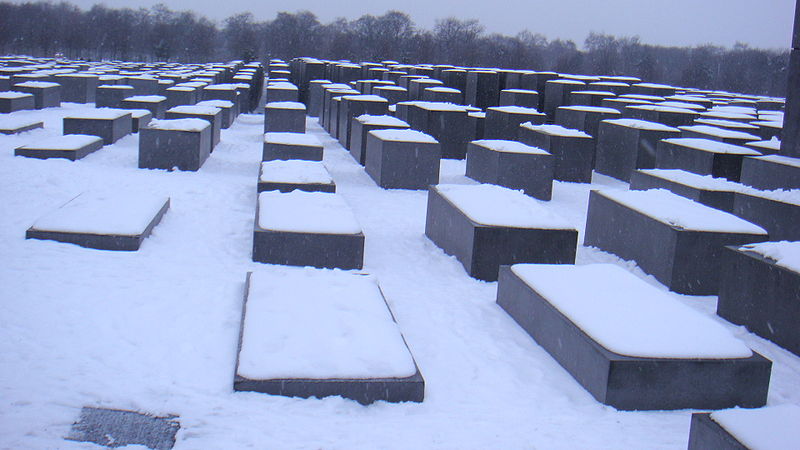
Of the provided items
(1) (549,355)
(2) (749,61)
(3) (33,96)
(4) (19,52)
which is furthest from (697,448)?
(4) (19,52)

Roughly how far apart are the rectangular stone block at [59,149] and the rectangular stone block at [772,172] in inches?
438

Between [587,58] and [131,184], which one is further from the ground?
[587,58]

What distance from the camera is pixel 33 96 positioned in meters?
23.4

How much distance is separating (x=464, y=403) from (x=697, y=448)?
5.17 ft

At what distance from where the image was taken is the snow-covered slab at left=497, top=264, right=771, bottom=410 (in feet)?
17.4

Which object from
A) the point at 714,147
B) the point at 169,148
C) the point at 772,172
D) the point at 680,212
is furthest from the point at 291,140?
the point at 772,172

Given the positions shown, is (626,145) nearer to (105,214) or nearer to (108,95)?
(105,214)

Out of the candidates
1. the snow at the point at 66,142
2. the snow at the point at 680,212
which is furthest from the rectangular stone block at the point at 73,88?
the snow at the point at 680,212

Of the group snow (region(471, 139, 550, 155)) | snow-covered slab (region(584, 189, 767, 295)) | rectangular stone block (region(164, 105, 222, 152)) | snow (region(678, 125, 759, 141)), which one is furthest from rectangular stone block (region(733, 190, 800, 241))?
rectangular stone block (region(164, 105, 222, 152))

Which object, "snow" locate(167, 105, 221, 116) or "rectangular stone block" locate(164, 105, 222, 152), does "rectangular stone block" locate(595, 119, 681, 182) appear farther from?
"snow" locate(167, 105, 221, 116)

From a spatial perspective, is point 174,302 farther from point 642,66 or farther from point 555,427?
point 642,66

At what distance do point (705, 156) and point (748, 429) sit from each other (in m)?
10.1

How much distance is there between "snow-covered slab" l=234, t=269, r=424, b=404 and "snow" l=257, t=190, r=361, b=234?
1.57 metres

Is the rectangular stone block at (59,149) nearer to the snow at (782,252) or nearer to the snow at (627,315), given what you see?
the snow at (627,315)
